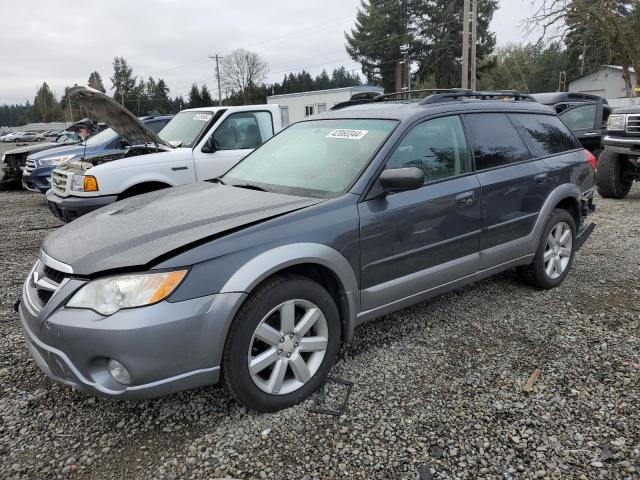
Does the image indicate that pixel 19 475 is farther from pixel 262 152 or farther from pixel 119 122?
pixel 119 122

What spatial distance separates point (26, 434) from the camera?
2.53m

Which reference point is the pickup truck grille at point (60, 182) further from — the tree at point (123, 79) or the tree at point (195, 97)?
the tree at point (123, 79)

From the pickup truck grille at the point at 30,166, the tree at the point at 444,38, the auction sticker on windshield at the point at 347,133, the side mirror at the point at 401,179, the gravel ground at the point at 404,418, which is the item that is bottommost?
the gravel ground at the point at 404,418

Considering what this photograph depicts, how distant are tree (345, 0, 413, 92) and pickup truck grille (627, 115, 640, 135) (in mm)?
36574

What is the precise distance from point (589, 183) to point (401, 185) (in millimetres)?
2784

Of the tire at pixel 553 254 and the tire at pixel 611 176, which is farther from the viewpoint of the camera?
the tire at pixel 611 176

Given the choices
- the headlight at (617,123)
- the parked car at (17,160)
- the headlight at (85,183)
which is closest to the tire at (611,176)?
the headlight at (617,123)

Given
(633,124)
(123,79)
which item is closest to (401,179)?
(633,124)

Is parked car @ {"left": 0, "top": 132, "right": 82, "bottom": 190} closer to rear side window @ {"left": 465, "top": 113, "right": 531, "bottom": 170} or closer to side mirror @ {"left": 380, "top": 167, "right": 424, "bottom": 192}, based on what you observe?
rear side window @ {"left": 465, "top": 113, "right": 531, "bottom": 170}

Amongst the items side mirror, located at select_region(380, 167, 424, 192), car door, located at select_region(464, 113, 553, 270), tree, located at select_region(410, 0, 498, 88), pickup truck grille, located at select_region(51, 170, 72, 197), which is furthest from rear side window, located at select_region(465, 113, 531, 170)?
tree, located at select_region(410, 0, 498, 88)

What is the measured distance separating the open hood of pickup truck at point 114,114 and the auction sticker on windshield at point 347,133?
330 centimetres

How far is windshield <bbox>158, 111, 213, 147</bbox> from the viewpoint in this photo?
21.9ft

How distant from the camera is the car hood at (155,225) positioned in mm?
2395

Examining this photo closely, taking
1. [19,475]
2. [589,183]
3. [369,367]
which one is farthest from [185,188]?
[589,183]
